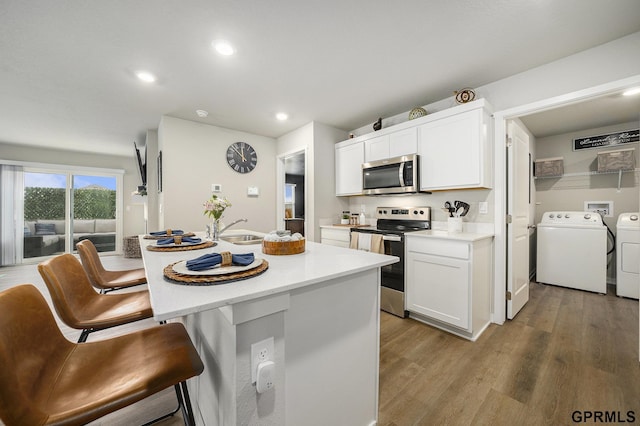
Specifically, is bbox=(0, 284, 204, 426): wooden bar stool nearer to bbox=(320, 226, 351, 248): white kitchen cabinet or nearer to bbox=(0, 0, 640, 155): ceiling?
bbox=(0, 0, 640, 155): ceiling

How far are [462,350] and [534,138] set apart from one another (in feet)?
13.5

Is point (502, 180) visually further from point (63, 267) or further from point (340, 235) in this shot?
point (63, 267)

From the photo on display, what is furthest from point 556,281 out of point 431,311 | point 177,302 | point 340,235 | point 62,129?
point 62,129

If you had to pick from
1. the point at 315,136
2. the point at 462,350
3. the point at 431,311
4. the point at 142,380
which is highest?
the point at 315,136

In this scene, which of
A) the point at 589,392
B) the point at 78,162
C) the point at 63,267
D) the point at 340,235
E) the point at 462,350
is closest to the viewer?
the point at 63,267

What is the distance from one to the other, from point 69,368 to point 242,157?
3517 millimetres

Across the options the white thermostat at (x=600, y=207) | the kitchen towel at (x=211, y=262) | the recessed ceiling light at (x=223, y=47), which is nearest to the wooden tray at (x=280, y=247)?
the kitchen towel at (x=211, y=262)

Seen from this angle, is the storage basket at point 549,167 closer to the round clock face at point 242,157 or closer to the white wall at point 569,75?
the white wall at point 569,75

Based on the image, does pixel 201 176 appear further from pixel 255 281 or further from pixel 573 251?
pixel 573 251

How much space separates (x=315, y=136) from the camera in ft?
11.9

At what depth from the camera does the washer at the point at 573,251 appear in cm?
326

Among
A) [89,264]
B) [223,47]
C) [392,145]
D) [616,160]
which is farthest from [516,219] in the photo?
[89,264]

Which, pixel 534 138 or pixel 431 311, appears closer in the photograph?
pixel 431 311

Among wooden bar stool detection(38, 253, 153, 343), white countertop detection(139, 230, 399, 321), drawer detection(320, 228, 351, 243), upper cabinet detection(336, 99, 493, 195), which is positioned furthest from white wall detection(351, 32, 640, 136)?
wooden bar stool detection(38, 253, 153, 343)
